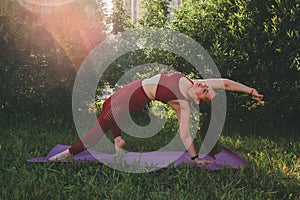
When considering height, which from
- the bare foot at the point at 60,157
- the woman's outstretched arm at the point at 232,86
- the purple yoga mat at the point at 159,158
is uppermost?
the woman's outstretched arm at the point at 232,86

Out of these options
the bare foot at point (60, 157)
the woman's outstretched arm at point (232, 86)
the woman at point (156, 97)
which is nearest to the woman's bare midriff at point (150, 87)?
the woman at point (156, 97)

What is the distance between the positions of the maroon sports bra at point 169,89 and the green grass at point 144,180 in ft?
3.24

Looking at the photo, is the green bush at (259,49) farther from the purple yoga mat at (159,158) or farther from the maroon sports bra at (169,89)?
the maroon sports bra at (169,89)

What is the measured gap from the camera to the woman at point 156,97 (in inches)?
160

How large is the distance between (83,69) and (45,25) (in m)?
1.26

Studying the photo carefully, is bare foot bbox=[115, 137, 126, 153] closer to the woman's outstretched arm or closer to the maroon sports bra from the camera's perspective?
the maroon sports bra

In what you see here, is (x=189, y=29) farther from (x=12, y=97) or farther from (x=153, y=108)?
(x=12, y=97)

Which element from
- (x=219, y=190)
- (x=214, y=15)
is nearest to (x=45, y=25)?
(x=214, y=15)

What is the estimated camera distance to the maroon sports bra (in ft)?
13.6

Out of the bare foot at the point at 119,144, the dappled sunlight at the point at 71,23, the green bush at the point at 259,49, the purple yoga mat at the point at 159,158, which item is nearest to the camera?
the purple yoga mat at the point at 159,158

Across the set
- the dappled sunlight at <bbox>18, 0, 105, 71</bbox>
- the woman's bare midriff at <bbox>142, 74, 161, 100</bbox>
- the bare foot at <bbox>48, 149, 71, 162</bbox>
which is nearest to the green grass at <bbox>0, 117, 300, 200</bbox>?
the bare foot at <bbox>48, 149, 71, 162</bbox>

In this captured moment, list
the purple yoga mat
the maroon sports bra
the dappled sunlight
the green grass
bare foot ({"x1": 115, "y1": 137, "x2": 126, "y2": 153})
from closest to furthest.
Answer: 1. the green grass
2. the purple yoga mat
3. the maroon sports bra
4. bare foot ({"x1": 115, "y1": 137, "x2": 126, "y2": 153})
5. the dappled sunlight

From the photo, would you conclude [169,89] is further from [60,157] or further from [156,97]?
[60,157]

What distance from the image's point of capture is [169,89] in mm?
4176
